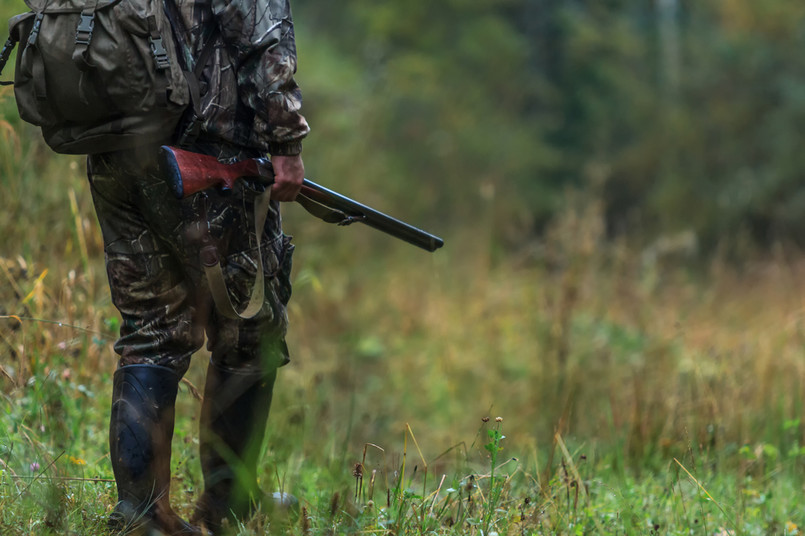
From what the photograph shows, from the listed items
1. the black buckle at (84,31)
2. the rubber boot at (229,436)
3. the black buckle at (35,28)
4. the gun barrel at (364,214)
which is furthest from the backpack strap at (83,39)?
the rubber boot at (229,436)

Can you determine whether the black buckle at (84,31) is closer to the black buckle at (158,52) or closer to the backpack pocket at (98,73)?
the backpack pocket at (98,73)

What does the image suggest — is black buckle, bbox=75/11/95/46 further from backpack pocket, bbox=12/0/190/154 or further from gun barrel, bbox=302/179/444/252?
gun barrel, bbox=302/179/444/252

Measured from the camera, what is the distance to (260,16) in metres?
2.57

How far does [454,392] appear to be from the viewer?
6.80 meters

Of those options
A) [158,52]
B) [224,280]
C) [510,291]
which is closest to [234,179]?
[224,280]

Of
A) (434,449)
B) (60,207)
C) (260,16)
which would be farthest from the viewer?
(434,449)

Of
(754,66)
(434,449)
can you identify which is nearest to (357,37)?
(754,66)

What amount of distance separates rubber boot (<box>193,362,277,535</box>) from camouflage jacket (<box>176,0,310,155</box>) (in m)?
0.72

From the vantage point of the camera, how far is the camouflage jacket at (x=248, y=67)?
101 inches

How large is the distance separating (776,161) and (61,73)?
13310 millimetres

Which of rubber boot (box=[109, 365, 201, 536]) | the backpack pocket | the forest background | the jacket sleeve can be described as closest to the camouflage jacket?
the jacket sleeve

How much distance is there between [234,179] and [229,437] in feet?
2.62

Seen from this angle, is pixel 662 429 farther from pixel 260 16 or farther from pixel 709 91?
pixel 709 91

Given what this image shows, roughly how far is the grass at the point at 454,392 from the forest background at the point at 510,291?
0.07ft
